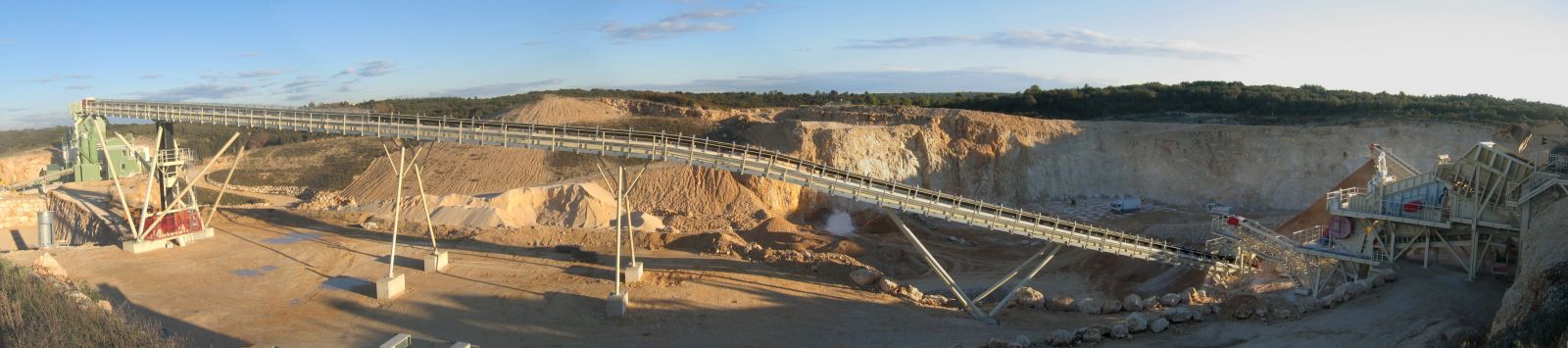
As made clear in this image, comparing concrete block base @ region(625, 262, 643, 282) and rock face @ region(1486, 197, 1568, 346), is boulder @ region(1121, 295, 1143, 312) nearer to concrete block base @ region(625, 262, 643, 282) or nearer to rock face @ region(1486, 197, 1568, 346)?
rock face @ region(1486, 197, 1568, 346)

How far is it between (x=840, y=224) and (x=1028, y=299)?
16131mm

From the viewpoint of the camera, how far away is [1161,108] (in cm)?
5928

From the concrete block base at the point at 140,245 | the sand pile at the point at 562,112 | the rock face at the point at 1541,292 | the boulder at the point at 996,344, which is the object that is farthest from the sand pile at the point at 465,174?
the rock face at the point at 1541,292

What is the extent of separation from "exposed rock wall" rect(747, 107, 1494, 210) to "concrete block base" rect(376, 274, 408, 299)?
2256 cm

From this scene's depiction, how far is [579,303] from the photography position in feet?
71.5

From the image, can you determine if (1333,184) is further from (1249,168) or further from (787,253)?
(787,253)

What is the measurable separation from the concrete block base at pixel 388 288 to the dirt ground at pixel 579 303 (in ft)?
→ 1.25

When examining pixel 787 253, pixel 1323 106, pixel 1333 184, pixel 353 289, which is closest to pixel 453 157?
pixel 353 289

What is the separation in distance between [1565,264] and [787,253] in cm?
1840

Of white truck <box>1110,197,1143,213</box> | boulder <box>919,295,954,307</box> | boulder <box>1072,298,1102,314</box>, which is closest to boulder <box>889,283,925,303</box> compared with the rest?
boulder <box>919,295,954,307</box>

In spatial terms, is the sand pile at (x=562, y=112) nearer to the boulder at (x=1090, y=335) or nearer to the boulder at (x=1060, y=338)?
the boulder at (x=1060, y=338)

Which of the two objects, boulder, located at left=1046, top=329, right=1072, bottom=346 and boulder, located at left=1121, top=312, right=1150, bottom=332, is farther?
boulder, located at left=1121, top=312, right=1150, bottom=332

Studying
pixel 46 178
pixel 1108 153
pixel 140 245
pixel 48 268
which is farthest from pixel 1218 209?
pixel 46 178

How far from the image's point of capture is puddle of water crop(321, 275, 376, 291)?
2369 centimetres
